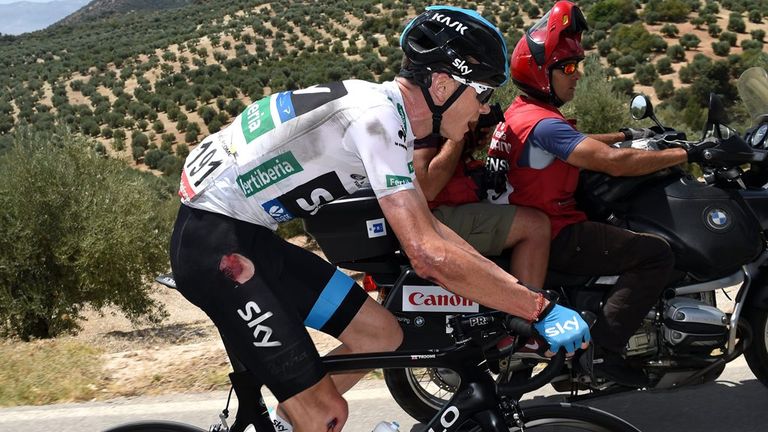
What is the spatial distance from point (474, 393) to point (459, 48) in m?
1.13

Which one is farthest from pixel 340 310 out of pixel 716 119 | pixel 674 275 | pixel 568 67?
pixel 716 119

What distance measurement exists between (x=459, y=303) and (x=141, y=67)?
58177mm

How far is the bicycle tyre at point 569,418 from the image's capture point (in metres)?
2.36

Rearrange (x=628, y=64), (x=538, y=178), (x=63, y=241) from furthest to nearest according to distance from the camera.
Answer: (x=628, y=64) → (x=63, y=241) → (x=538, y=178)

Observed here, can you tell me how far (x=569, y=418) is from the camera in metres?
2.38

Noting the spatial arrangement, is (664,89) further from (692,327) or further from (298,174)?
(298,174)

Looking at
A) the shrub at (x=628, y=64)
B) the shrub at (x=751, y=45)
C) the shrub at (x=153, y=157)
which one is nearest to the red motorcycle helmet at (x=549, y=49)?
the shrub at (x=153, y=157)

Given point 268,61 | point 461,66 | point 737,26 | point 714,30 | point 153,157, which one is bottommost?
point 737,26

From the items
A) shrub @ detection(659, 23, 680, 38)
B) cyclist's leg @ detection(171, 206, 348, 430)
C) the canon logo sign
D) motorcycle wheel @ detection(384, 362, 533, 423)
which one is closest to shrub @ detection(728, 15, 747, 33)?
shrub @ detection(659, 23, 680, 38)

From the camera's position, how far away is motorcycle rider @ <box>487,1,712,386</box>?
3514 millimetres

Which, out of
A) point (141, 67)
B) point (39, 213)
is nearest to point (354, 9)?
point (141, 67)

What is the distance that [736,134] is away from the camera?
12.1ft

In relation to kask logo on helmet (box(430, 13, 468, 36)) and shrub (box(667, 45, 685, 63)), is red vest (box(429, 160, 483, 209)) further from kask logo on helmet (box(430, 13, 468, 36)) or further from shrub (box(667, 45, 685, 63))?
shrub (box(667, 45, 685, 63))

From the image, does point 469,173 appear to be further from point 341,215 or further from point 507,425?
point 507,425
